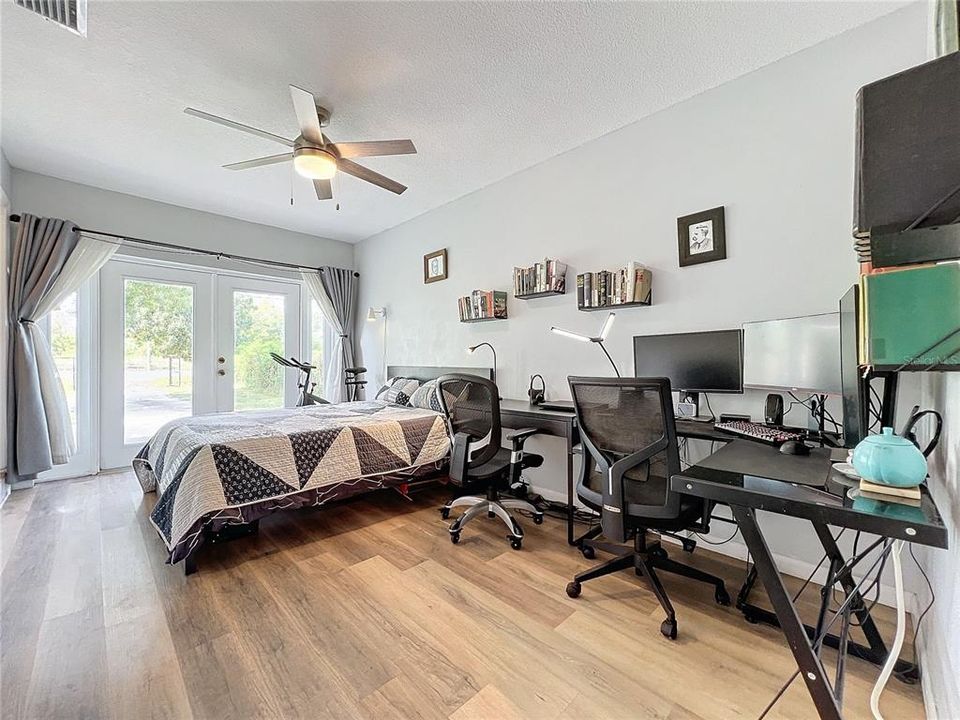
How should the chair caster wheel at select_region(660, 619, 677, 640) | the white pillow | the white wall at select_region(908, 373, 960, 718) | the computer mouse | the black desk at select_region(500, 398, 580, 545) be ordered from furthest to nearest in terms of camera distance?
the white pillow
the black desk at select_region(500, 398, 580, 545)
the chair caster wheel at select_region(660, 619, 677, 640)
the computer mouse
the white wall at select_region(908, 373, 960, 718)

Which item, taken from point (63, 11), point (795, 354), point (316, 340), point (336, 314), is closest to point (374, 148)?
point (63, 11)

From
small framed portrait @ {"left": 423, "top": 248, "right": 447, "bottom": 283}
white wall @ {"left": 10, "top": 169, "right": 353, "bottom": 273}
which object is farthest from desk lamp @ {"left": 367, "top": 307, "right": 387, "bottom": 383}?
white wall @ {"left": 10, "top": 169, "right": 353, "bottom": 273}

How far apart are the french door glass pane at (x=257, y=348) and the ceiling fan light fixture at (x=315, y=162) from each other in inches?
108

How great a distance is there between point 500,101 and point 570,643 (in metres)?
2.82

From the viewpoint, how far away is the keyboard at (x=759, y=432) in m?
1.61

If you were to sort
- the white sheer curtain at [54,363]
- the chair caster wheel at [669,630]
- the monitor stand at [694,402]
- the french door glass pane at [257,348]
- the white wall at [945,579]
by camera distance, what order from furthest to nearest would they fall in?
the french door glass pane at [257,348]
the white sheer curtain at [54,363]
the monitor stand at [694,402]
the chair caster wheel at [669,630]
the white wall at [945,579]

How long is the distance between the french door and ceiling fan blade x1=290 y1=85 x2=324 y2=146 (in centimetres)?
288

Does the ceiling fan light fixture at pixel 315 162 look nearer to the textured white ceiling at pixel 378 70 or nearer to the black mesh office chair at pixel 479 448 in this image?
the textured white ceiling at pixel 378 70

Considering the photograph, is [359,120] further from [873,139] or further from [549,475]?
[549,475]

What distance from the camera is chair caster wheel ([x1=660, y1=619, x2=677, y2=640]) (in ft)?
5.05

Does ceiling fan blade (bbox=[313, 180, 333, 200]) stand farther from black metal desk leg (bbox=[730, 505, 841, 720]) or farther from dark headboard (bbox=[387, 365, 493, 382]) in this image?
black metal desk leg (bbox=[730, 505, 841, 720])

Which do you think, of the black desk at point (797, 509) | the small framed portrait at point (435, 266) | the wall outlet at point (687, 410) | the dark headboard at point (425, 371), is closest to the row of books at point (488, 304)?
the dark headboard at point (425, 371)

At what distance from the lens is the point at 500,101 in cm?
243

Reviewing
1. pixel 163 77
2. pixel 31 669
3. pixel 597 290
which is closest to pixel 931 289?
pixel 597 290
